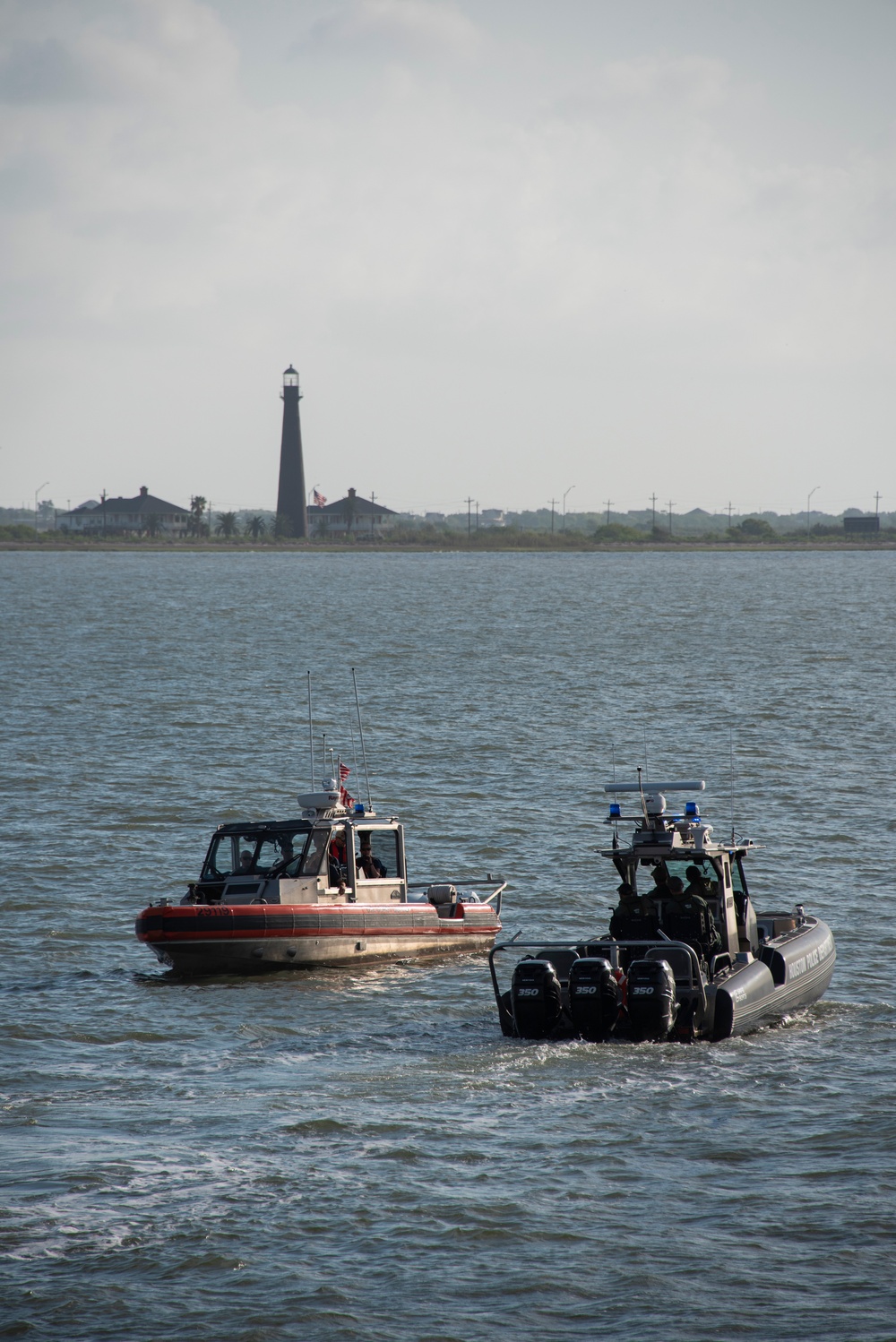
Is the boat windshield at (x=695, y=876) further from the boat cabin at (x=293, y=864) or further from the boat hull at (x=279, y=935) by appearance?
the boat cabin at (x=293, y=864)

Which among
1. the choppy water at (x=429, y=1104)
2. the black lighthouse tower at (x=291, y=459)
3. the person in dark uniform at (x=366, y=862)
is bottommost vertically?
the choppy water at (x=429, y=1104)

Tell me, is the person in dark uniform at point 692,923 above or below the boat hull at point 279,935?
above

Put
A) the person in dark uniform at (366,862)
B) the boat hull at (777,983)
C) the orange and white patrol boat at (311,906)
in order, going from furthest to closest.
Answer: the person in dark uniform at (366,862) < the orange and white patrol boat at (311,906) < the boat hull at (777,983)

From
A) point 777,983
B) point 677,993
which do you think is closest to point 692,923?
point 677,993

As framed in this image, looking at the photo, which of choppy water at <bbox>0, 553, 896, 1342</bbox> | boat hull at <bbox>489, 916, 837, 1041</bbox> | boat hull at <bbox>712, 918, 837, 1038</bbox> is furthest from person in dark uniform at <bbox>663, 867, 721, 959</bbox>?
choppy water at <bbox>0, 553, 896, 1342</bbox>

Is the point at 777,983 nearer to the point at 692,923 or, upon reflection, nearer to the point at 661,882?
the point at 692,923

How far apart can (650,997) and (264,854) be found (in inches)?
A: 276

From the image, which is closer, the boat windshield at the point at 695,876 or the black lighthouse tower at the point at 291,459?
the boat windshield at the point at 695,876

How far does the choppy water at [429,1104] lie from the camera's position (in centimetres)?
1074

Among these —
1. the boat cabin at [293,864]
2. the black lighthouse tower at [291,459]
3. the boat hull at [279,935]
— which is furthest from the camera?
the black lighthouse tower at [291,459]

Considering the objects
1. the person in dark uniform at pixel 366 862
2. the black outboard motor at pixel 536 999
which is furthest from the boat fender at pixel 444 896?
the black outboard motor at pixel 536 999

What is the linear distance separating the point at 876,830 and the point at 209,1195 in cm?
1910

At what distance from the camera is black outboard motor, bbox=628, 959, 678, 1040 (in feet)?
51.1

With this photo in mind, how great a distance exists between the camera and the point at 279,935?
65.0 feet
